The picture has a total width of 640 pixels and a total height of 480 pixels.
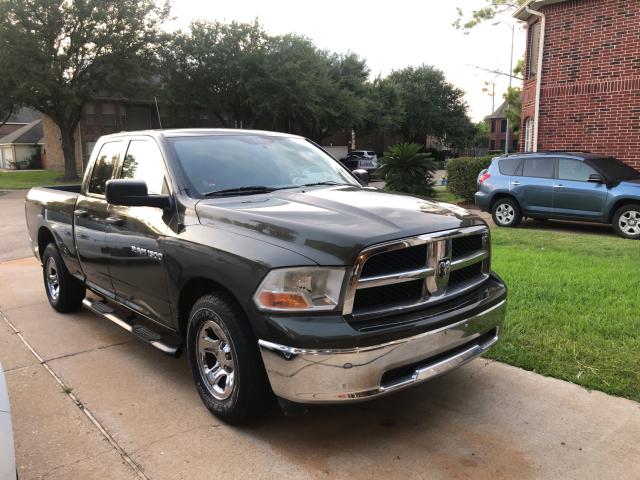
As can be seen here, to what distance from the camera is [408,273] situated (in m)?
3.06

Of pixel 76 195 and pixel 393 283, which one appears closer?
pixel 393 283

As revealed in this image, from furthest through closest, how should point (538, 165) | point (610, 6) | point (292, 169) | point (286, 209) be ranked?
point (610, 6) < point (538, 165) < point (292, 169) < point (286, 209)

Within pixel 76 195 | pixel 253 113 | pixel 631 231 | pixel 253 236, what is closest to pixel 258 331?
pixel 253 236

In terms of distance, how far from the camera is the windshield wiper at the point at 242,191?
385cm

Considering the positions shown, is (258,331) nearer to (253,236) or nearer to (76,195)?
(253,236)

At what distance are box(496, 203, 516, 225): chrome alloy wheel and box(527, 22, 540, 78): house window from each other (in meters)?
5.91

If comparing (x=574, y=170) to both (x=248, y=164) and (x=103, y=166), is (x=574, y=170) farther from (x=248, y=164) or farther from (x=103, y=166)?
(x=103, y=166)

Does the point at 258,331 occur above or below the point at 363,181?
below

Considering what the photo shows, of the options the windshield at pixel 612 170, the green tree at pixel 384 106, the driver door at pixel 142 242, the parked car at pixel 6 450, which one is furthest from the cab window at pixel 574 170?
the green tree at pixel 384 106

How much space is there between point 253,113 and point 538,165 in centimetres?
2785

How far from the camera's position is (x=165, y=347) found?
12.6ft

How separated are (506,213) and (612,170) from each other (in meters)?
2.20

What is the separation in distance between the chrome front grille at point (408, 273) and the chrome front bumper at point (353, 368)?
0.21 metres

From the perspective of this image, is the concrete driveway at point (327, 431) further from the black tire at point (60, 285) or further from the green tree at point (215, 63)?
the green tree at point (215, 63)
